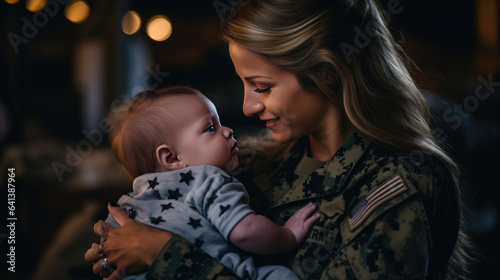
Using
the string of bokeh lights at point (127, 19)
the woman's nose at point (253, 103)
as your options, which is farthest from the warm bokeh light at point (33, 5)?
the woman's nose at point (253, 103)

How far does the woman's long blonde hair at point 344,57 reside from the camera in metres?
1.27

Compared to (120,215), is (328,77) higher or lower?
higher

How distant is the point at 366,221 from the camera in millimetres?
1117

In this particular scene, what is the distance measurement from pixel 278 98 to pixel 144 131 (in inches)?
16.4

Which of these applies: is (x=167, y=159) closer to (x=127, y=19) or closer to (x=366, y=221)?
(x=366, y=221)

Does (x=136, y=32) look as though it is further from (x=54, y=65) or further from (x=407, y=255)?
(x=407, y=255)

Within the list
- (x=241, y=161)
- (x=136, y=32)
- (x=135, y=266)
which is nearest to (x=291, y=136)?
(x=241, y=161)

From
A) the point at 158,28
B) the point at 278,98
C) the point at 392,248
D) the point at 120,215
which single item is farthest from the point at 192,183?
the point at 158,28

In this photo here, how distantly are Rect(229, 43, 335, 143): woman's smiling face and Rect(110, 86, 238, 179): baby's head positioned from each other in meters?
0.14

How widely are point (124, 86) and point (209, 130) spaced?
9.77 ft

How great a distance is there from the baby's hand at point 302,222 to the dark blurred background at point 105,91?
629 mm

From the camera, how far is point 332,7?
130 centimetres
